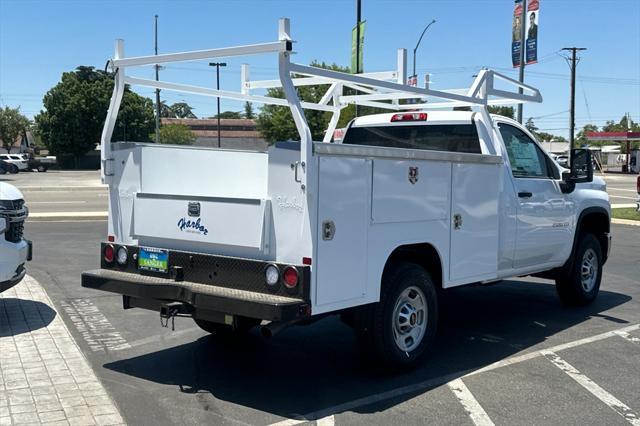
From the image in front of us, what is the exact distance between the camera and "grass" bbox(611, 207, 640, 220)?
20.6 metres

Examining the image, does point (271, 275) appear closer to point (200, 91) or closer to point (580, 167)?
point (200, 91)

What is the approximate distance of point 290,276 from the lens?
4.65 meters

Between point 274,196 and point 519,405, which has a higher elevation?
point 274,196

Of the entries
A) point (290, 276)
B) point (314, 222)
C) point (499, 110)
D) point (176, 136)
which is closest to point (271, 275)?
point (290, 276)

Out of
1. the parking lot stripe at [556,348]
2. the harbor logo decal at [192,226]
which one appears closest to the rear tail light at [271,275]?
the harbor logo decal at [192,226]

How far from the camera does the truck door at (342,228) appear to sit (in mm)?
4664

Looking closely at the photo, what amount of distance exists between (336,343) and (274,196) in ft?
8.17

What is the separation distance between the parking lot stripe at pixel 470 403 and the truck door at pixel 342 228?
1.11 metres

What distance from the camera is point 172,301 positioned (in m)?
5.13

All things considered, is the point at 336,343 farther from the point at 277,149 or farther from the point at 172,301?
the point at 277,149

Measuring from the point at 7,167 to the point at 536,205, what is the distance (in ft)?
192

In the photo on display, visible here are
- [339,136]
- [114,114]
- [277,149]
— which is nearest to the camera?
[277,149]

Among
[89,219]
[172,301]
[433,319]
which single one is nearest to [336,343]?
[433,319]

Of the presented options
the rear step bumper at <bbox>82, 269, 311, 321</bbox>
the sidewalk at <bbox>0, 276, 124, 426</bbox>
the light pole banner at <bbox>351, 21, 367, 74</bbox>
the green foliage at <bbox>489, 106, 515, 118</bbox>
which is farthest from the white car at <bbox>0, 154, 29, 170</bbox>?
the rear step bumper at <bbox>82, 269, 311, 321</bbox>
